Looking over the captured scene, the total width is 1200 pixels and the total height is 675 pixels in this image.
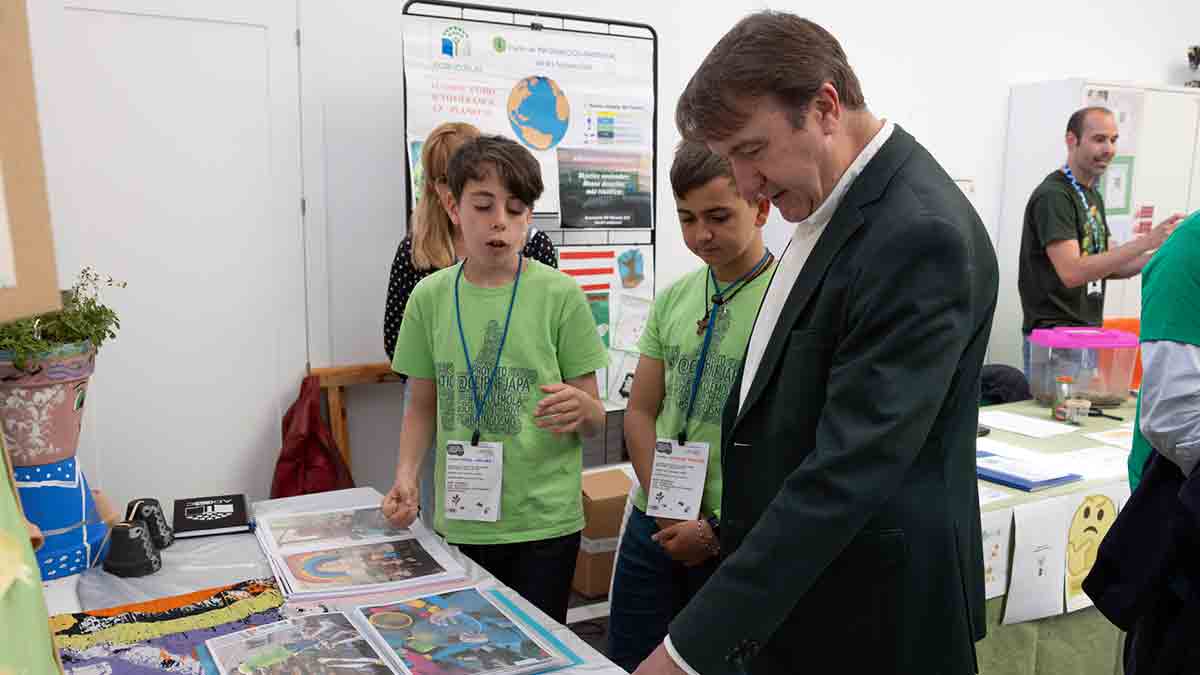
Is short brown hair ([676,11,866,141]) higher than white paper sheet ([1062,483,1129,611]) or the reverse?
higher

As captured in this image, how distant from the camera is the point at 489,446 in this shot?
5.32 ft

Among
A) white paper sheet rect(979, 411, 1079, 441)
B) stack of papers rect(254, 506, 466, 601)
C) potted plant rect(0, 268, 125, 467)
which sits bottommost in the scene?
white paper sheet rect(979, 411, 1079, 441)

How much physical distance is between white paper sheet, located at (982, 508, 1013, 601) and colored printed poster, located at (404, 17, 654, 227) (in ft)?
6.06

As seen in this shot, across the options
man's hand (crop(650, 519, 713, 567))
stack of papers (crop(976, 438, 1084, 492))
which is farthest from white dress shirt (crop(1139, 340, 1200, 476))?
man's hand (crop(650, 519, 713, 567))

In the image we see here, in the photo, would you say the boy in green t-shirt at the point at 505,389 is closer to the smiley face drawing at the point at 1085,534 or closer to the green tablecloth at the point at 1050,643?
the green tablecloth at the point at 1050,643

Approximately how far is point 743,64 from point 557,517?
0.99 m

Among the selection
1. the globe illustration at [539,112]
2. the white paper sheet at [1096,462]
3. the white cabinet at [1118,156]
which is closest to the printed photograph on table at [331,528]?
the white paper sheet at [1096,462]

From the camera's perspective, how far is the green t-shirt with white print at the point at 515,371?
165cm

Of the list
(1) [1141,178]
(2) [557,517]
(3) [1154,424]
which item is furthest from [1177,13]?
(2) [557,517]

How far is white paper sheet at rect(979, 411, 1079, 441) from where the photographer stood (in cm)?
250

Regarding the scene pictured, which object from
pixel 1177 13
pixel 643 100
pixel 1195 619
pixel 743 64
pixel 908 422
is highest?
pixel 1177 13

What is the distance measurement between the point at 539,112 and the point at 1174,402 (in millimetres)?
2289

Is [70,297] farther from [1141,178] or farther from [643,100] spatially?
[1141,178]

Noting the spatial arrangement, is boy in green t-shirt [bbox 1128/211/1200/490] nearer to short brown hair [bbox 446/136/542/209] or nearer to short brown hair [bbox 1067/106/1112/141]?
short brown hair [bbox 446/136/542/209]
